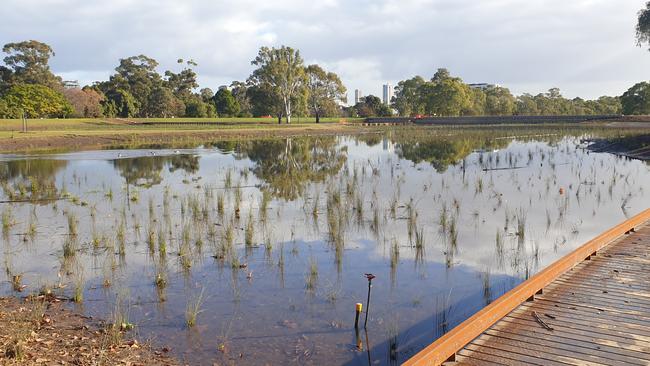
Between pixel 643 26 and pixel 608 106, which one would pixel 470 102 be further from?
pixel 643 26

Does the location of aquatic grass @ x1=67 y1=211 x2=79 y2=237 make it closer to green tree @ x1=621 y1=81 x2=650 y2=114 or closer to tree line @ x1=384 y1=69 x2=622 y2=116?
green tree @ x1=621 y1=81 x2=650 y2=114

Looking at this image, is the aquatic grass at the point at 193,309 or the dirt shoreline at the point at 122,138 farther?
the dirt shoreline at the point at 122,138

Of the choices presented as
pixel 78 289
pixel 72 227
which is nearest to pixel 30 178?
pixel 72 227

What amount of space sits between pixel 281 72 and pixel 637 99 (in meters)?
59.1

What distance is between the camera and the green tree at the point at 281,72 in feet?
282

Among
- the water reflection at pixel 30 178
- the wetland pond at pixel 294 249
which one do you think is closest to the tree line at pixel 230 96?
the water reflection at pixel 30 178

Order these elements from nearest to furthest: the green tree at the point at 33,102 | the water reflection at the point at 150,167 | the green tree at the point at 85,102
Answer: the water reflection at the point at 150,167
the green tree at the point at 33,102
the green tree at the point at 85,102

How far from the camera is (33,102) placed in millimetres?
71125

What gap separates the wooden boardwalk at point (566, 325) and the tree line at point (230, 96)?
71681 mm

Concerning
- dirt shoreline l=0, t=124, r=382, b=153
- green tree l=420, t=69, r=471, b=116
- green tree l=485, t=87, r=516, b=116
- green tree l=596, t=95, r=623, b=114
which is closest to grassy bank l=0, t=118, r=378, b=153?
dirt shoreline l=0, t=124, r=382, b=153

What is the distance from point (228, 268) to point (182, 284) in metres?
1.15

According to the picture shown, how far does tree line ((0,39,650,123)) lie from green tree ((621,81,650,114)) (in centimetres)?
17

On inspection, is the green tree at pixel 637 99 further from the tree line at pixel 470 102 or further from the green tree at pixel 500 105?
the green tree at pixel 500 105

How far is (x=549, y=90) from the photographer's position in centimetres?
15288
